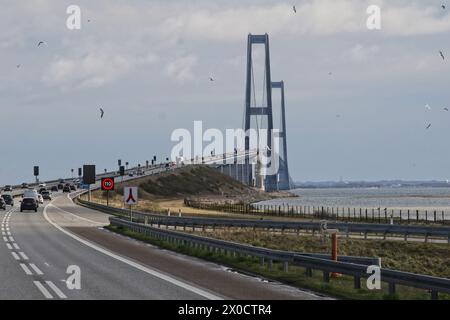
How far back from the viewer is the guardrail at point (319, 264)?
16922 millimetres

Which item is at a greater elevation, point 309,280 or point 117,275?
point 117,275

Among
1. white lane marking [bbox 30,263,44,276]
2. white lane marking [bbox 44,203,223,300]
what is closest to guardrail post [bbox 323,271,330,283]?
white lane marking [bbox 44,203,223,300]

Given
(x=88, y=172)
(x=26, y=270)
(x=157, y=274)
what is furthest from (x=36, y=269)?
(x=88, y=172)

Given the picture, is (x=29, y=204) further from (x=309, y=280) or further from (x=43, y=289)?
(x=43, y=289)

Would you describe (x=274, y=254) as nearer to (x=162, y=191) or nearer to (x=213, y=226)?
(x=213, y=226)

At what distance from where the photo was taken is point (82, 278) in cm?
2198

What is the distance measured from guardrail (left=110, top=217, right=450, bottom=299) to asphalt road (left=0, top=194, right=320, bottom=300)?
976 mm

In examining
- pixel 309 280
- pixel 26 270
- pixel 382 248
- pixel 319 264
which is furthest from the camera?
pixel 382 248

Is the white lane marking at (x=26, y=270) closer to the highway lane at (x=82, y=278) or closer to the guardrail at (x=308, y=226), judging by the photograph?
the highway lane at (x=82, y=278)

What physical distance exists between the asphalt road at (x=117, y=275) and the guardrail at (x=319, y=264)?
98 cm

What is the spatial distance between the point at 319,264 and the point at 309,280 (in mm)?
662

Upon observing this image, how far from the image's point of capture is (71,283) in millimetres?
20703

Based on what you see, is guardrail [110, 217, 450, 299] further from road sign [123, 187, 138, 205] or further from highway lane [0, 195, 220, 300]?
road sign [123, 187, 138, 205]

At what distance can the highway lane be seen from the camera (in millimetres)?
18375
